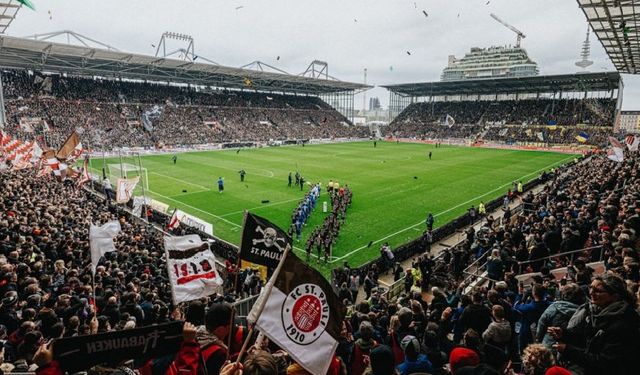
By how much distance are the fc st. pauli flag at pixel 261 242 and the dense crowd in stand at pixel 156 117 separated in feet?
131

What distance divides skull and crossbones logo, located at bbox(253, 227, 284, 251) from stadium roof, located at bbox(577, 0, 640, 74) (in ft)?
57.0

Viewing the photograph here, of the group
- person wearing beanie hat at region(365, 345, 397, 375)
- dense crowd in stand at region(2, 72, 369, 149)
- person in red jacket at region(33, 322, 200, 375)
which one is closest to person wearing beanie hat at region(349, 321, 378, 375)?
person wearing beanie hat at region(365, 345, 397, 375)

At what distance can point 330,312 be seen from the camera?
388 centimetres

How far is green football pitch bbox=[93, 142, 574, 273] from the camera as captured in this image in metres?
22.1

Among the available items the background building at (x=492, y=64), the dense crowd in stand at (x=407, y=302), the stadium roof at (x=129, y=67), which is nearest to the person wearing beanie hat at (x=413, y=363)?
the dense crowd in stand at (x=407, y=302)

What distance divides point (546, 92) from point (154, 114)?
76.4 metres

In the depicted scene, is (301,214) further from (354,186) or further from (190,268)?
(190,268)

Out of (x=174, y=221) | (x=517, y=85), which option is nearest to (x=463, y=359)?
(x=174, y=221)

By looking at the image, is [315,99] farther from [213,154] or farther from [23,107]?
[23,107]

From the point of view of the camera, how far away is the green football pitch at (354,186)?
869 inches

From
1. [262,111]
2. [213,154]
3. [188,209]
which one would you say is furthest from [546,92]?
[188,209]

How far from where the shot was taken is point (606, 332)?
3.65m

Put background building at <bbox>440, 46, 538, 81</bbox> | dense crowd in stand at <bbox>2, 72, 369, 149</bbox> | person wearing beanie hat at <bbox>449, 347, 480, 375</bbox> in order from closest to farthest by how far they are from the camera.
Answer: person wearing beanie hat at <bbox>449, 347, 480, 375</bbox>, dense crowd in stand at <bbox>2, 72, 369, 149</bbox>, background building at <bbox>440, 46, 538, 81</bbox>

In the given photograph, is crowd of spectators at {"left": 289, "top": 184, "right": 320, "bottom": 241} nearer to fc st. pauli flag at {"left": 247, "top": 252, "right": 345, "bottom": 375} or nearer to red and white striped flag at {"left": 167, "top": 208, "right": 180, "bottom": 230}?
red and white striped flag at {"left": 167, "top": 208, "right": 180, "bottom": 230}
